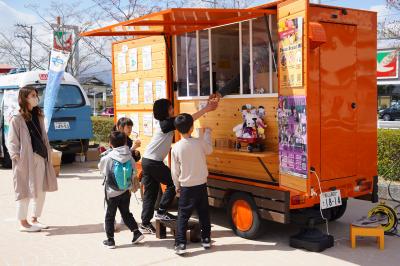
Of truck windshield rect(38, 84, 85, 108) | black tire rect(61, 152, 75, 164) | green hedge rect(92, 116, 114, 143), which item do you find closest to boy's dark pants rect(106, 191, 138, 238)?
truck windshield rect(38, 84, 85, 108)

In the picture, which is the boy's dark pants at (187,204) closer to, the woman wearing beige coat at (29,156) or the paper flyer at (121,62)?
the woman wearing beige coat at (29,156)

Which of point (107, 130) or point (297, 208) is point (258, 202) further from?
point (107, 130)

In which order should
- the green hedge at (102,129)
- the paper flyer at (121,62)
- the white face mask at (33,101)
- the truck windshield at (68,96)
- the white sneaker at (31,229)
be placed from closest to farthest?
the white face mask at (33,101) → the white sneaker at (31,229) → the paper flyer at (121,62) → the truck windshield at (68,96) → the green hedge at (102,129)

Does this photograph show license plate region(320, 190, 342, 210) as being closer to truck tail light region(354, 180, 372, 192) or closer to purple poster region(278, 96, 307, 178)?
purple poster region(278, 96, 307, 178)

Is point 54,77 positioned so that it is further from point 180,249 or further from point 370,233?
point 370,233

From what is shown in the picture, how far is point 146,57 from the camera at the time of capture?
7496 millimetres

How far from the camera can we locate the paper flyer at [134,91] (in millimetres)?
7801

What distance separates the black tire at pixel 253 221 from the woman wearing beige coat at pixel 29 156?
2.37m

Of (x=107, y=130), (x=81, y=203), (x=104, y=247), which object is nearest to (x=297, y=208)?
(x=104, y=247)

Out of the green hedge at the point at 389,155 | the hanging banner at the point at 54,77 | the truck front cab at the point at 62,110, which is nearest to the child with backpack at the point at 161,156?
the green hedge at the point at 389,155

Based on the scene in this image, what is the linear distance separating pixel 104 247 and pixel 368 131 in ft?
11.2

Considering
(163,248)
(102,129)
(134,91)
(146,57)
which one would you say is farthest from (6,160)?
(163,248)

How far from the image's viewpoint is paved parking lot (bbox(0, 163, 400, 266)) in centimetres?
497

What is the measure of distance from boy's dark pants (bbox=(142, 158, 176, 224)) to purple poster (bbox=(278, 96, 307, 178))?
1.40 meters
